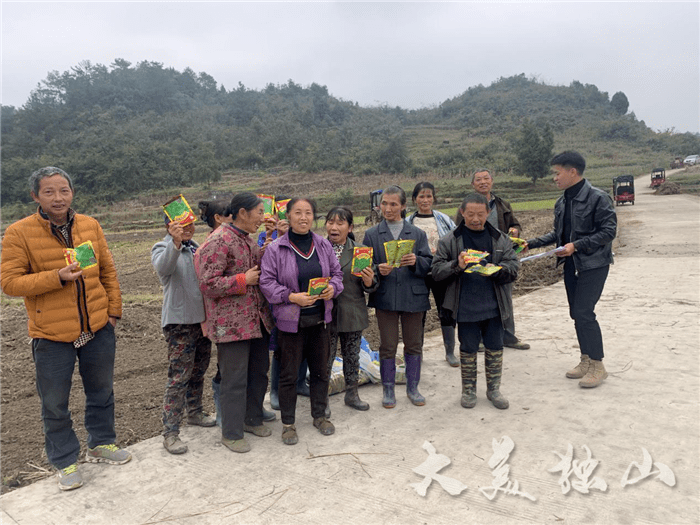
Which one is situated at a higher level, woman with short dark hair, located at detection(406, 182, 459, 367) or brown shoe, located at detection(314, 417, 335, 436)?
woman with short dark hair, located at detection(406, 182, 459, 367)

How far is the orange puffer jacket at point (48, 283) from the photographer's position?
2.81 metres

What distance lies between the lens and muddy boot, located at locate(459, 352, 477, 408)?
152 inches

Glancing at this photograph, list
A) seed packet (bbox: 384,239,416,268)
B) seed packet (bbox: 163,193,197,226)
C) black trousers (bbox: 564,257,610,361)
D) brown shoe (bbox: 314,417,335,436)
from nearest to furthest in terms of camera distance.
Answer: seed packet (bbox: 163,193,197,226) < brown shoe (bbox: 314,417,335,436) < seed packet (bbox: 384,239,416,268) < black trousers (bbox: 564,257,610,361)

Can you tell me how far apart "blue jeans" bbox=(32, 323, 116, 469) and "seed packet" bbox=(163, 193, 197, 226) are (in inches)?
32.6

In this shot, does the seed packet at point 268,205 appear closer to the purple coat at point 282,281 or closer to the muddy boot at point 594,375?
the purple coat at point 282,281

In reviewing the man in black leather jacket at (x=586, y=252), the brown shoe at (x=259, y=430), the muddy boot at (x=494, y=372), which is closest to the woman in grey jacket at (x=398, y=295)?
the muddy boot at (x=494, y=372)

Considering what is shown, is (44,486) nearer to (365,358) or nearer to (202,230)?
(365,358)

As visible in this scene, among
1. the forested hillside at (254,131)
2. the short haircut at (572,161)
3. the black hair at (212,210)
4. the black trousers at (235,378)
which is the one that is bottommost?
the black trousers at (235,378)

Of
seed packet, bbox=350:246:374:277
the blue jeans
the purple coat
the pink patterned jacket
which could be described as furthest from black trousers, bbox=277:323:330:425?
the blue jeans

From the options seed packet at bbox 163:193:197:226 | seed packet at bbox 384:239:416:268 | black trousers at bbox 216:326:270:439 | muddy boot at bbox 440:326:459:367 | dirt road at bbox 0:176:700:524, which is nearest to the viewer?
dirt road at bbox 0:176:700:524

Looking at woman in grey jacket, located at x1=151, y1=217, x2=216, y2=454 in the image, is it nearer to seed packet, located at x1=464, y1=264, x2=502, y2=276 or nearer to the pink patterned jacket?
the pink patterned jacket

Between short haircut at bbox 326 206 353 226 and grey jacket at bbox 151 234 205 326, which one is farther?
short haircut at bbox 326 206 353 226

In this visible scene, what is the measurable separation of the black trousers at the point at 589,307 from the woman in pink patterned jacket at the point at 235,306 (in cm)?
262

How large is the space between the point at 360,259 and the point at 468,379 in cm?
130
